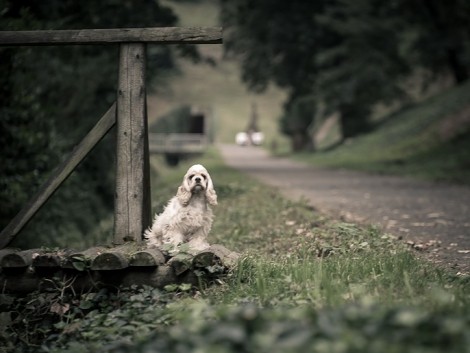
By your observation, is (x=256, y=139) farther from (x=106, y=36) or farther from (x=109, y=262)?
(x=109, y=262)

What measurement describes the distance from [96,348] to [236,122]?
71580 mm

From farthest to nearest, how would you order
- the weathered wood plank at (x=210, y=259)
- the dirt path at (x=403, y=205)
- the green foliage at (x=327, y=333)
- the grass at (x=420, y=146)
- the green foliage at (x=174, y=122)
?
the green foliage at (x=174, y=122) → the grass at (x=420, y=146) → the dirt path at (x=403, y=205) → the weathered wood plank at (x=210, y=259) → the green foliage at (x=327, y=333)

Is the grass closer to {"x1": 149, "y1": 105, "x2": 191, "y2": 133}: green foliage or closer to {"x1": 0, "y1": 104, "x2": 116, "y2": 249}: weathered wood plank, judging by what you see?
{"x1": 0, "y1": 104, "x2": 116, "y2": 249}: weathered wood plank

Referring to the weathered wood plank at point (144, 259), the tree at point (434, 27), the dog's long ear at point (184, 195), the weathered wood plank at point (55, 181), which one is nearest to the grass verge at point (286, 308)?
the weathered wood plank at point (144, 259)

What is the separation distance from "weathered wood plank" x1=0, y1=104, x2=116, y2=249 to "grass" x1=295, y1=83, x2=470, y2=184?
510 inches

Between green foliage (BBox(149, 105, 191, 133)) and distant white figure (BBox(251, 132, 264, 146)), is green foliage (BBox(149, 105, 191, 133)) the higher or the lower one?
the higher one

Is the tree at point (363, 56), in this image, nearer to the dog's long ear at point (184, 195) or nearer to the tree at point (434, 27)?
the tree at point (434, 27)

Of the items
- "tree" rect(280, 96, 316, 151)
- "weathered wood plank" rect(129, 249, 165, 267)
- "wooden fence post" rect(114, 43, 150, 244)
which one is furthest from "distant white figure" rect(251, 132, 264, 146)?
"weathered wood plank" rect(129, 249, 165, 267)

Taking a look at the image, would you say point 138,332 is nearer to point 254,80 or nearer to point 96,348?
point 96,348

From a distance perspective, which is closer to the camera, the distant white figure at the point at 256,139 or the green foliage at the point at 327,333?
the green foliage at the point at 327,333

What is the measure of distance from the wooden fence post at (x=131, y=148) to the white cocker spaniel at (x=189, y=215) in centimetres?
47

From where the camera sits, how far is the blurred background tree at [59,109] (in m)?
13.5

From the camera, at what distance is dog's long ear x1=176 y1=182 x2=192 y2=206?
742 centimetres

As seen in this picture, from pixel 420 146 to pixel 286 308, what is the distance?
74.8 ft
